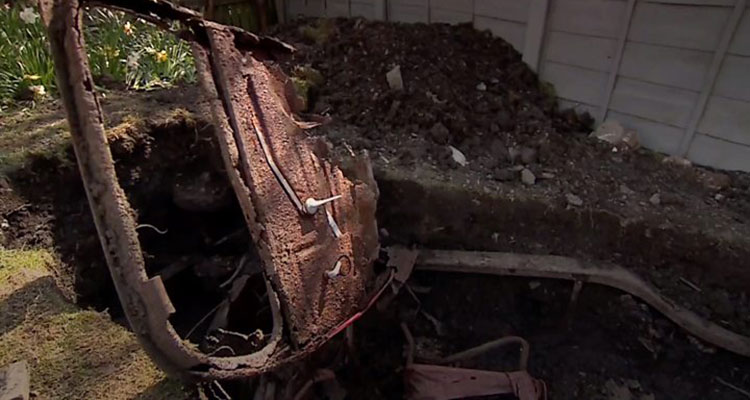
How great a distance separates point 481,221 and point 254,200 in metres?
1.32

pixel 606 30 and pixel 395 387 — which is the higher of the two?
pixel 606 30

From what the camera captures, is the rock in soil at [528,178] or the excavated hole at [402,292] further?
the rock in soil at [528,178]

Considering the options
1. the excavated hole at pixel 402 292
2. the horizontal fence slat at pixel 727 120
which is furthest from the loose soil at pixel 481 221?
the horizontal fence slat at pixel 727 120

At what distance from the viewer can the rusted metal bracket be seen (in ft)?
2.86

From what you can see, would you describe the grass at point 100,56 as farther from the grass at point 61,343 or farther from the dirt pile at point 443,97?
the grass at point 61,343

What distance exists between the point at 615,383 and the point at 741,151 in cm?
127

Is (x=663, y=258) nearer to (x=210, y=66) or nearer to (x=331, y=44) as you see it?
(x=210, y=66)

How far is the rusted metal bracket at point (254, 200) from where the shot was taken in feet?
2.86

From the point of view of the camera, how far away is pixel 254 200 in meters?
1.21

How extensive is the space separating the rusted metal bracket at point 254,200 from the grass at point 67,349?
0.30 meters

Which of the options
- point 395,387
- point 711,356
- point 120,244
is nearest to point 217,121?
point 120,244

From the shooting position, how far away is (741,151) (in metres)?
2.24

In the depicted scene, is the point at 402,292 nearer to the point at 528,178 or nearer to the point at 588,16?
the point at 528,178

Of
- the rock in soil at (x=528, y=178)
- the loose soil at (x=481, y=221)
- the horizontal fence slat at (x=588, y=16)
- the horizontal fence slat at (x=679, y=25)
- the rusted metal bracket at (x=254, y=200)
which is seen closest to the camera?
the rusted metal bracket at (x=254, y=200)
